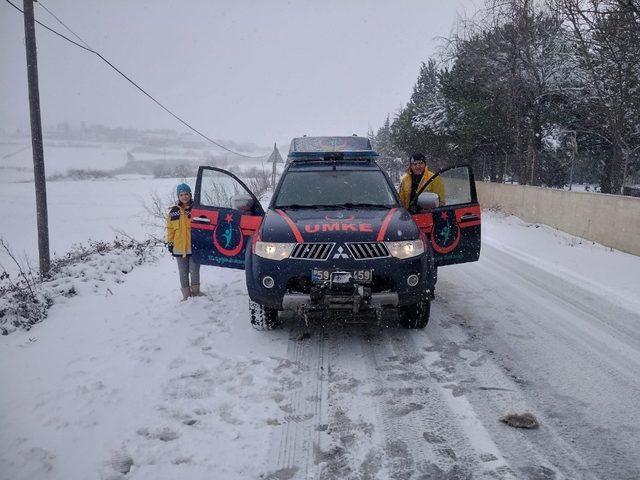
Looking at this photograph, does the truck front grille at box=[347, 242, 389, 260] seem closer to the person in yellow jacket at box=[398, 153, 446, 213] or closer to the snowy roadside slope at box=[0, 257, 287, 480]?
the snowy roadside slope at box=[0, 257, 287, 480]

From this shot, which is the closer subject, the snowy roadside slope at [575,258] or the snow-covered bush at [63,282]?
the snow-covered bush at [63,282]

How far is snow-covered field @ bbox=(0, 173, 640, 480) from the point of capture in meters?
2.73

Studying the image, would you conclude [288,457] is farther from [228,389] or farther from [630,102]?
[630,102]

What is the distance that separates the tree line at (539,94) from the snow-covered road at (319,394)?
991cm

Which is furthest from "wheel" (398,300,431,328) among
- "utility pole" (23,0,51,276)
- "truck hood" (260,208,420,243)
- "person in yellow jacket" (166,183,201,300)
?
"utility pole" (23,0,51,276)

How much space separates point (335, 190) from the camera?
5.41 meters

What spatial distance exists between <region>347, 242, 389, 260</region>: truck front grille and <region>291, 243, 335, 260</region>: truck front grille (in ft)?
0.69

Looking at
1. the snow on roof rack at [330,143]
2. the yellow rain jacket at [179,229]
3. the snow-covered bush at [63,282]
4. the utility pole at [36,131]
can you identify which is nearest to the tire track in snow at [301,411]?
the yellow rain jacket at [179,229]

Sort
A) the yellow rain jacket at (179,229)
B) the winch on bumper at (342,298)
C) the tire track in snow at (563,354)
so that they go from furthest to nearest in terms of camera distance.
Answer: the yellow rain jacket at (179,229), the winch on bumper at (342,298), the tire track in snow at (563,354)

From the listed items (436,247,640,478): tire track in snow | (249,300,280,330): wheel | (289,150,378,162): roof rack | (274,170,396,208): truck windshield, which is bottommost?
(436,247,640,478): tire track in snow

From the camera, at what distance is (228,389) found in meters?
3.58

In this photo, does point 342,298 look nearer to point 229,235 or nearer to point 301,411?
point 301,411

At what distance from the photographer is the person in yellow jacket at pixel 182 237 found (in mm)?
5969

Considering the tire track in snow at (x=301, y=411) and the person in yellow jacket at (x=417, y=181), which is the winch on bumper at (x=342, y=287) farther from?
the person in yellow jacket at (x=417, y=181)
